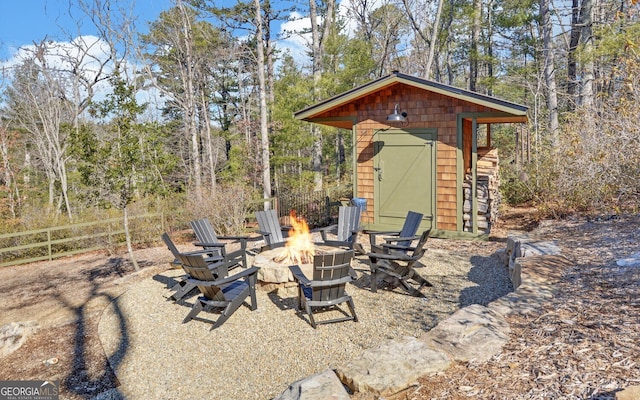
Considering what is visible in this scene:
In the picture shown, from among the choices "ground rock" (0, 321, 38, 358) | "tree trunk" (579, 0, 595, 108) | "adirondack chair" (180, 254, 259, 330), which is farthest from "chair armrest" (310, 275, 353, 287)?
"tree trunk" (579, 0, 595, 108)

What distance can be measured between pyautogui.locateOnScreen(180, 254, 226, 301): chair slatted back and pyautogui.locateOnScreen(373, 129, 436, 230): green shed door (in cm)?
513

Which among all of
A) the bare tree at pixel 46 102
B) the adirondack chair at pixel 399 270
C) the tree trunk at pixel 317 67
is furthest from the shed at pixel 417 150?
the bare tree at pixel 46 102

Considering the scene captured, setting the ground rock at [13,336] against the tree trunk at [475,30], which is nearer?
the ground rock at [13,336]

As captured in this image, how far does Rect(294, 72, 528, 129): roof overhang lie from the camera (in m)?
7.36

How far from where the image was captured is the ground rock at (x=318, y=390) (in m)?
2.54

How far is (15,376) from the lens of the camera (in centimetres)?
378

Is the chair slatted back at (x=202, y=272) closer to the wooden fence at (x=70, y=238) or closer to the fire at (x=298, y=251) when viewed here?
the fire at (x=298, y=251)

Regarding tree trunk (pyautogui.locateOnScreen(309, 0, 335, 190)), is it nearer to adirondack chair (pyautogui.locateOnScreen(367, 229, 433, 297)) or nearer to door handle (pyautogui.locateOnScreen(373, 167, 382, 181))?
door handle (pyautogui.locateOnScreen(373, 167, 382, 181))

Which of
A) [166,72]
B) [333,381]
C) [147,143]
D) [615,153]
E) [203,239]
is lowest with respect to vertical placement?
[333,381]

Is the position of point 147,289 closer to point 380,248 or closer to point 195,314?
point 195,314

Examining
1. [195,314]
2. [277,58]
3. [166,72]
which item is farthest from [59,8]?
[195,314]

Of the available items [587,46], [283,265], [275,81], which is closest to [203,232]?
[283,265]

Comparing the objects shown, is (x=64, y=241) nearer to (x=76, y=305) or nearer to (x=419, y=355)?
(x=76, y=305)

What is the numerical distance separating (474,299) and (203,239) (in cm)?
427
